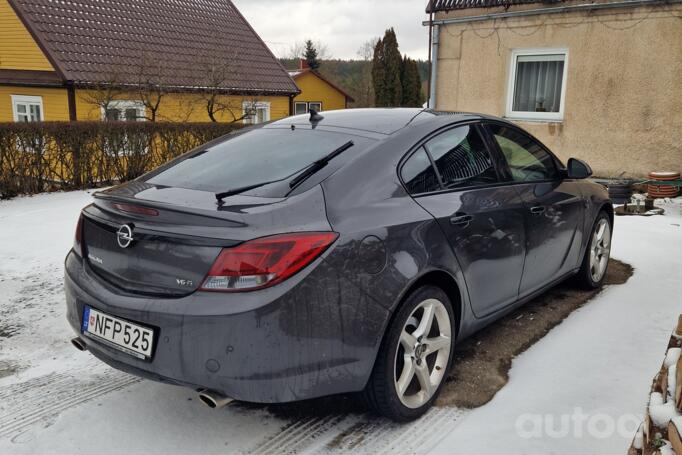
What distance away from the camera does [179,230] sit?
8.10 feet

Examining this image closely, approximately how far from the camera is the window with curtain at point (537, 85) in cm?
1091

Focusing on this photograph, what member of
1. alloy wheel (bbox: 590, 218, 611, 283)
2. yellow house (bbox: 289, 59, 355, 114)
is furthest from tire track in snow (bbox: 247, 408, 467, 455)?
yellow house (bbox: 289, 59, 355, 114)

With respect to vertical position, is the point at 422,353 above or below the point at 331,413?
above

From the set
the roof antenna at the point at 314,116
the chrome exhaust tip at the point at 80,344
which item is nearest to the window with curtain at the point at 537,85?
the roof antenna at the point at 314,116

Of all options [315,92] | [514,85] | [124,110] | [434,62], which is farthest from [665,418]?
[315,92]

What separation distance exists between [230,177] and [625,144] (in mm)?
8952

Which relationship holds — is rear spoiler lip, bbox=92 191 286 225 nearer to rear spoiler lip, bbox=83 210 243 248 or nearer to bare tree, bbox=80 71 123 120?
rear spoiler lip, bbox=83 210 243 248

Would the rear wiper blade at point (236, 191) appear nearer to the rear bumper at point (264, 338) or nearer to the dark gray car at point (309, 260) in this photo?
the dark gray car at point (309, 260)

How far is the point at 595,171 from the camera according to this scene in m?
10.3

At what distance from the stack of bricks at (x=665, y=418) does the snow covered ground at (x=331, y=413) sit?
44 centimetres

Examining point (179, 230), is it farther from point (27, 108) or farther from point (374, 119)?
point (27, 108)

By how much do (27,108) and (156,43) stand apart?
14.7 ft

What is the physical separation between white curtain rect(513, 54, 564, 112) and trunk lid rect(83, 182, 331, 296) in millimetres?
9615

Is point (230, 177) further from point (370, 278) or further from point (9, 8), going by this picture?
point (9, 8)
